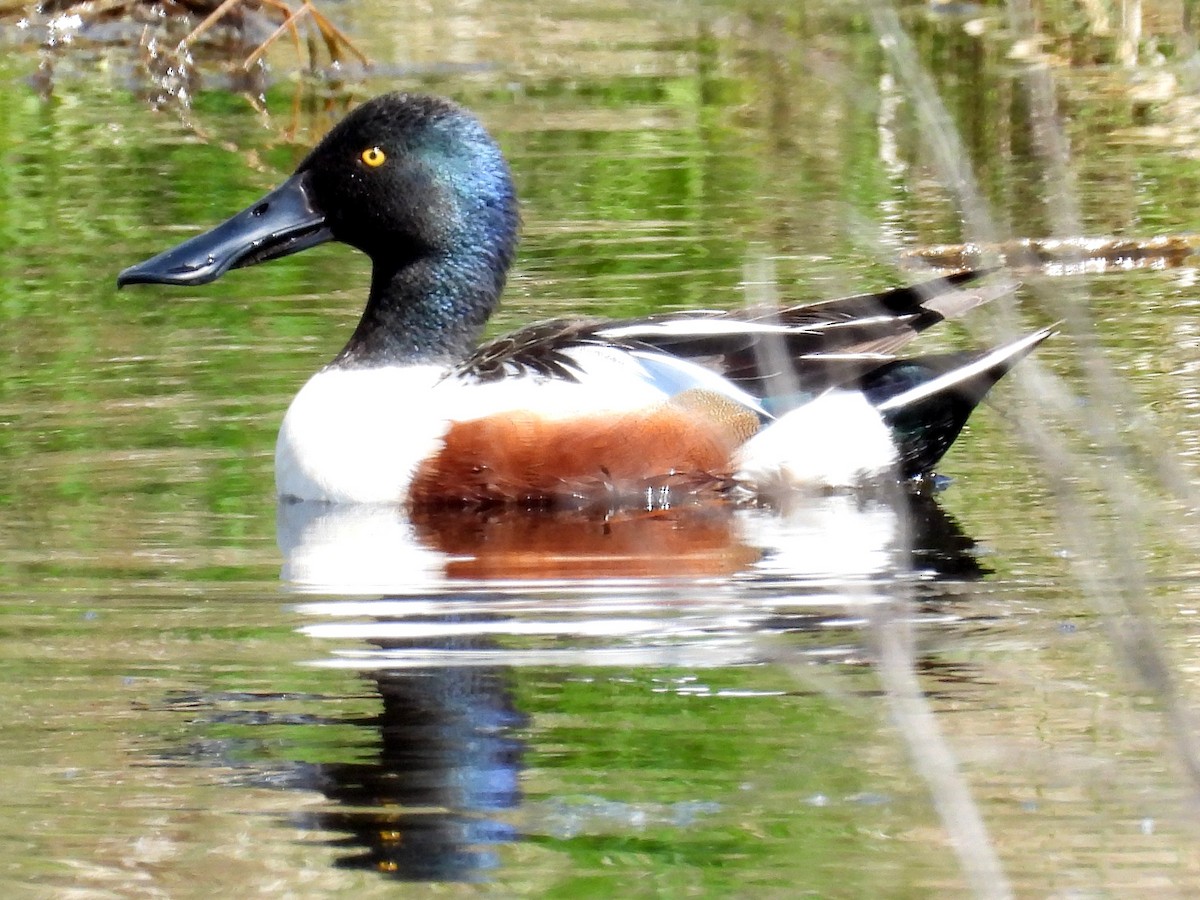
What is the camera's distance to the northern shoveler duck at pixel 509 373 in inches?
237

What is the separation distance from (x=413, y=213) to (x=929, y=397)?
1.65m

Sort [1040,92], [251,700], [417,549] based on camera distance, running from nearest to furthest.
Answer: [1040,92] < [251,700] < [417,549]

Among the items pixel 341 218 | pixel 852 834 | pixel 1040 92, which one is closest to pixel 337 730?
pixel 852 834

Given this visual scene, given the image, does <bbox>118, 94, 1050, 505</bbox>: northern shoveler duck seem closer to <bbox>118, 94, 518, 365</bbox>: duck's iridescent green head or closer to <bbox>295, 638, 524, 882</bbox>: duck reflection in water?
<bbox>118, 94, 518, 365</bbox>: duck's iridescent green head

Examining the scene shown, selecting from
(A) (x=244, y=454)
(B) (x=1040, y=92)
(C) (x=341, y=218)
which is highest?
(B) (x=1040, y=92)

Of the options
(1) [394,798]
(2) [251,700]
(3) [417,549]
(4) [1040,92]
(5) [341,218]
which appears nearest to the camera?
(4) [1040,92]

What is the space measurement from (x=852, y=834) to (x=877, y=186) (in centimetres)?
A: 700

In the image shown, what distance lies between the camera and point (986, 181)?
1020 centimetres

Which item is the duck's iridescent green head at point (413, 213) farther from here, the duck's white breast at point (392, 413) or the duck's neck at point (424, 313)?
the duck's white breast at point (392, 413)

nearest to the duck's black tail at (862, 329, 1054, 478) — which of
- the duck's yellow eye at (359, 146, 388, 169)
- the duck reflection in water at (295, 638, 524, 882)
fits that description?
the duck's yellow eye at (359, 146, 388, 169)

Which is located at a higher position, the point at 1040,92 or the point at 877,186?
the point at 1040,92

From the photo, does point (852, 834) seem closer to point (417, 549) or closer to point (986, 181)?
point (417, 549)

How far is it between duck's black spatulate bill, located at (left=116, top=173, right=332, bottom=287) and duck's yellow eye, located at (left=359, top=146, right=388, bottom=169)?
213mm

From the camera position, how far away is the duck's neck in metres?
6.52
